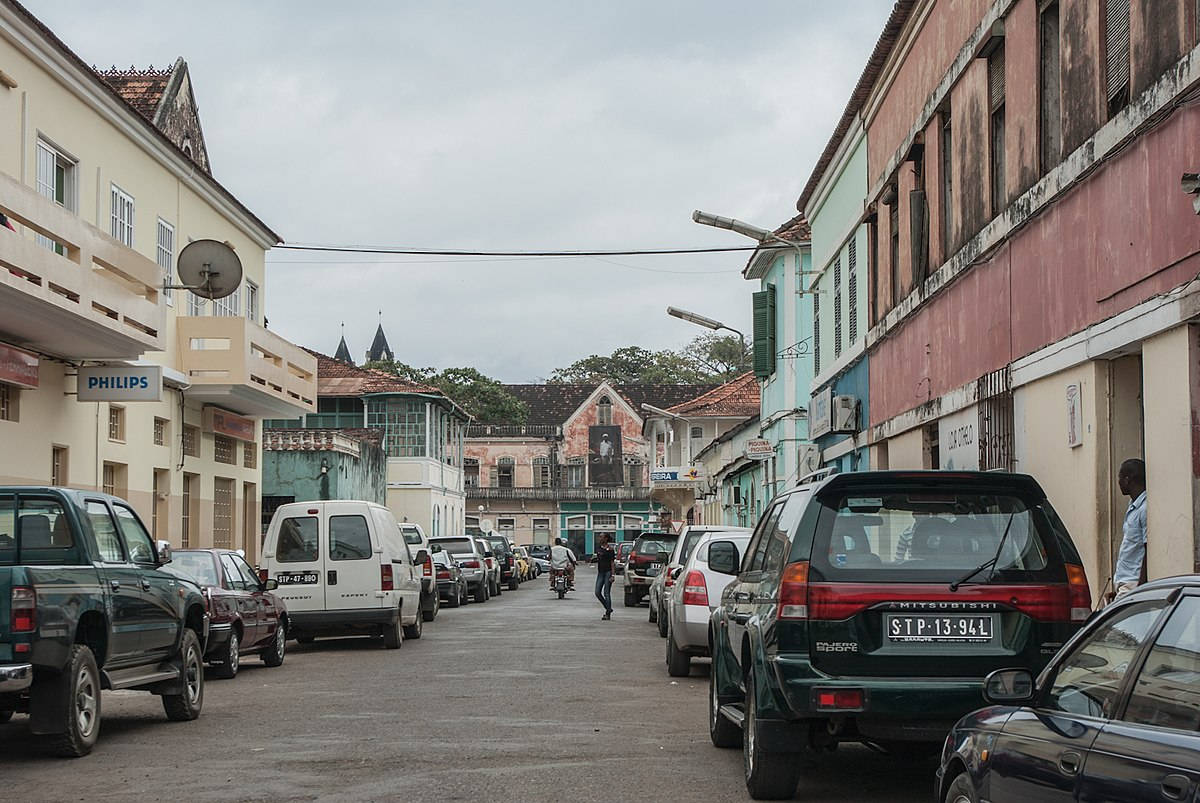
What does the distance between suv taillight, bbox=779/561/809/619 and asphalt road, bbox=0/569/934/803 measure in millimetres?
1345

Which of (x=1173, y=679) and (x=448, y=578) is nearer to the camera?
(x=1173, y=679)

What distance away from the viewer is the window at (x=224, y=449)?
108 feet

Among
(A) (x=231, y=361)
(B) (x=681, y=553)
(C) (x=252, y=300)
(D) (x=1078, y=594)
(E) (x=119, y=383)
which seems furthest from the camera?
(C) (x=252, y=300)

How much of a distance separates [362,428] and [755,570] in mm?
49682

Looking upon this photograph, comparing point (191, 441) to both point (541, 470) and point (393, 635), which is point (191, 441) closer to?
point (393, 635)

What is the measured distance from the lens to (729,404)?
204 ft

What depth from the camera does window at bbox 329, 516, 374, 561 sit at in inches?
861

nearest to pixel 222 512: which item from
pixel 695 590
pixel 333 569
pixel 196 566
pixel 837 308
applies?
pixel 333 569

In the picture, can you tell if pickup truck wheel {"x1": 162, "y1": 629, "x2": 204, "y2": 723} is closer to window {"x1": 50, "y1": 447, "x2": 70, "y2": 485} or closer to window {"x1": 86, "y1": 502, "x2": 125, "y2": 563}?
window {"x1": 86, "y1": 502, "x2": 125, "y2": 563}

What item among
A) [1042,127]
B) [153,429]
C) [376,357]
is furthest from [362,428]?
[376,357]

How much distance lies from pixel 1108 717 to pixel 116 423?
23.6 meters

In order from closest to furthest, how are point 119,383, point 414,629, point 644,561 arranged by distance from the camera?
point 119,383 < point 414,629 < point 644,561

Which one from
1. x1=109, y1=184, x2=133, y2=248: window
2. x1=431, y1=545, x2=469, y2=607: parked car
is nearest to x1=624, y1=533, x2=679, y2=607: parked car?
x1=431, y1=545, x2=469, y2=607: parked car

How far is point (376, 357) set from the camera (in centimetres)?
12912
